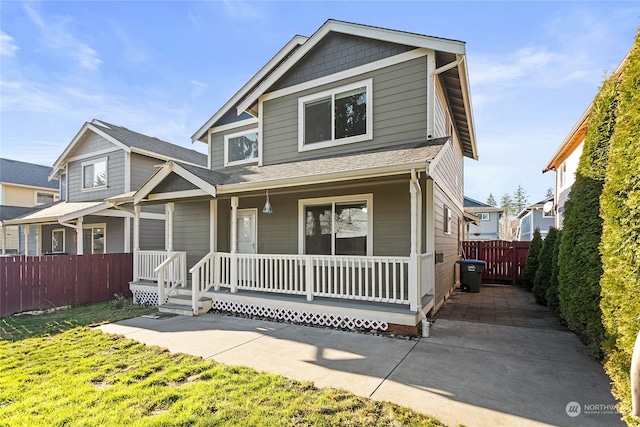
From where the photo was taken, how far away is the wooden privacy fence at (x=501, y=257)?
41.8ft

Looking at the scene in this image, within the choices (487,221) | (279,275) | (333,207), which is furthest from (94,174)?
(487,221)

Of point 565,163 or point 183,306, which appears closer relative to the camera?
point 183,306

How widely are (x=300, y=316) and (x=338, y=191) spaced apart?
3.05 metres

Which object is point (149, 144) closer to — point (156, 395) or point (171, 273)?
point (171, 273)

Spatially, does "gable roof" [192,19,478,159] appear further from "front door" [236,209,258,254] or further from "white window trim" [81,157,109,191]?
"white window trim" [81,157,109,191]

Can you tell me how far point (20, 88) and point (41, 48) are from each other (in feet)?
10.9

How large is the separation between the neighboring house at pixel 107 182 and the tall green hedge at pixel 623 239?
13667mm

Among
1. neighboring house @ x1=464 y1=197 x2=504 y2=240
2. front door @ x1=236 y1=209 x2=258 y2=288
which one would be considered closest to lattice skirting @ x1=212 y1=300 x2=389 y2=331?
front door @ x1=236 y1=209 x2=258 y2=288

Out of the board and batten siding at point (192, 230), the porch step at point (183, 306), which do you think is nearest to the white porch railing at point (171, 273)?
the porch step at point (183, 306)

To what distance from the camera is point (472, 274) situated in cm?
1063

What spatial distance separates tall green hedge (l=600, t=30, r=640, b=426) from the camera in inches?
114

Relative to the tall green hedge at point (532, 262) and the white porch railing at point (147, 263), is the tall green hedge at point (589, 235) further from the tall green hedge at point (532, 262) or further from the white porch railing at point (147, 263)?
the white porch railing at point (147, 263)

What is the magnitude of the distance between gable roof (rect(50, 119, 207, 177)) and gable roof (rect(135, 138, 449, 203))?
6.28m

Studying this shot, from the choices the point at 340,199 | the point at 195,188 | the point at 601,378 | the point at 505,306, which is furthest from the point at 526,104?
the point at 195,188
